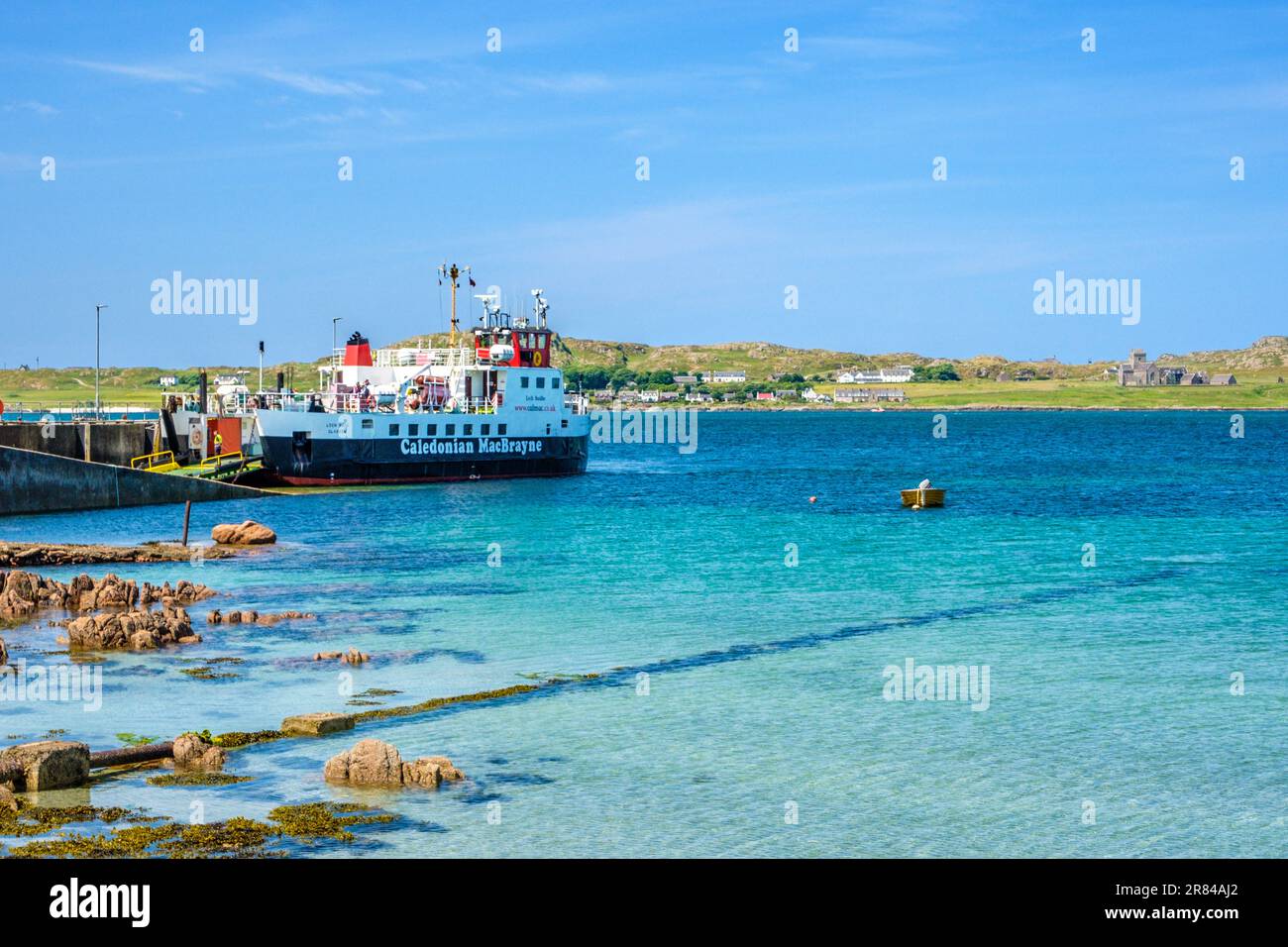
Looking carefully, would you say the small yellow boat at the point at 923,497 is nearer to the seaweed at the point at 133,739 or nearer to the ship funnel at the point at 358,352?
the ship funnel at the point at 358,352

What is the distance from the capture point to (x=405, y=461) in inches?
2923

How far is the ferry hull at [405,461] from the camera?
70562mm

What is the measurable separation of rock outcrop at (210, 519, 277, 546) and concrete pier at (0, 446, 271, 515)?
40.1 ft

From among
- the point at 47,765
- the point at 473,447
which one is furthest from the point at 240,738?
the point at 473,447

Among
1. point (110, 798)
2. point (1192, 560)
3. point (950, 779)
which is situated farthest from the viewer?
point (1192, 560)

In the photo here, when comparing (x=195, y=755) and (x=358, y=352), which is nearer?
(x=195, y=755)

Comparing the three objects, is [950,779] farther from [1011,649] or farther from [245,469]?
[245,469]

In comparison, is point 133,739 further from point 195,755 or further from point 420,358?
point 420,358

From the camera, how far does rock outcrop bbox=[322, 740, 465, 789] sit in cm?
1730

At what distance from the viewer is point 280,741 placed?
1958 cm

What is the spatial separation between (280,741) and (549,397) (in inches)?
2426

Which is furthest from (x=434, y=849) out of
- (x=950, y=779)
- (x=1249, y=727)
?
(x=1249, y=727)

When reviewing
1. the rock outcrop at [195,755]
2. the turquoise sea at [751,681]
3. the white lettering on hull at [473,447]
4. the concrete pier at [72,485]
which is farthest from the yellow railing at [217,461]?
the rock outcrop at [195,755]

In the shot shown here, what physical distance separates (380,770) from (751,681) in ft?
31.2
